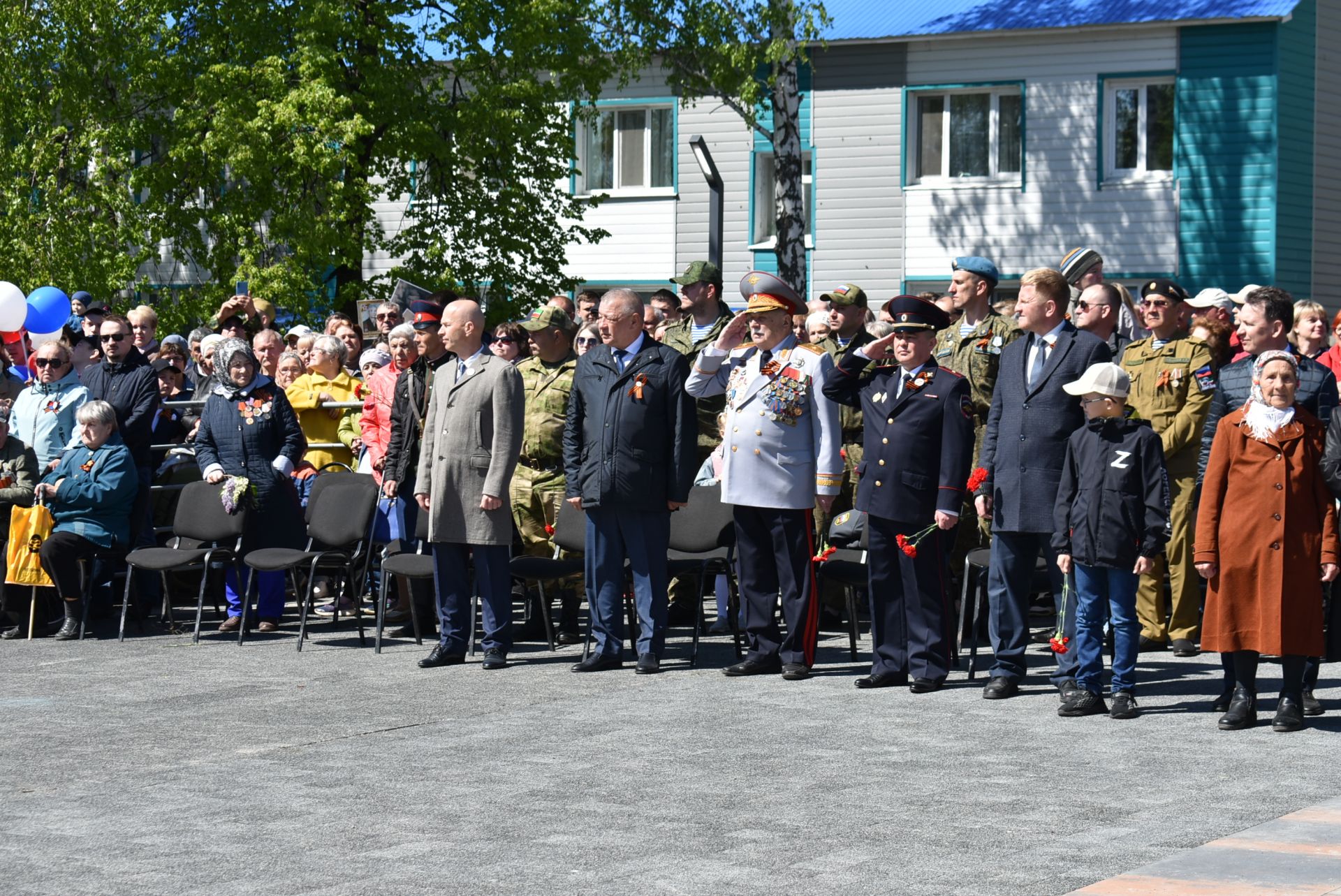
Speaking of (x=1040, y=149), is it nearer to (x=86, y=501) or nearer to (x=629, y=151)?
(x=629, y=151)

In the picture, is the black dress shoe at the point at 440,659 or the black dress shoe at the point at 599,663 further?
the black dress shoe at the point at 440,659

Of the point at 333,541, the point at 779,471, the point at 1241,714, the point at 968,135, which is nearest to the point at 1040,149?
the point at 968,135

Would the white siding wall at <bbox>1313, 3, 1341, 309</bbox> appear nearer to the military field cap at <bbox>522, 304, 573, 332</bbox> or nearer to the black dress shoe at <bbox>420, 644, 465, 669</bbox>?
the military field cap at <bbox>522, 304, 573, 332</bbox>

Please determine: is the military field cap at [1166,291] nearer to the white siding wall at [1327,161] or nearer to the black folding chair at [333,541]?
the black folding chair at [333,541]

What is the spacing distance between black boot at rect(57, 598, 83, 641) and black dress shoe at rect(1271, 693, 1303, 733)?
24.2ft

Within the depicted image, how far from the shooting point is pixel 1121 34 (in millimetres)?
27281

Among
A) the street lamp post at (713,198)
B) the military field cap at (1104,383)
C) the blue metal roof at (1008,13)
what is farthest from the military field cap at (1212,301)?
the blue metal roof at (1008,13)

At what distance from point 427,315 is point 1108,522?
4.61 meters

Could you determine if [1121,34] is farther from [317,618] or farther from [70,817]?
[70,817]

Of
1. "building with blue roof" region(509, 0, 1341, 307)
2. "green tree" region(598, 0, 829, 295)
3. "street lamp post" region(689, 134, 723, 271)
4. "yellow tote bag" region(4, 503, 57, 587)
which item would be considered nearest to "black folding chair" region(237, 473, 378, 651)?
"yellow tote bag" region(4, 503, 57, 587)

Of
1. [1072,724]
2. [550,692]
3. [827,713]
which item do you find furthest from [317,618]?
[1072,724]

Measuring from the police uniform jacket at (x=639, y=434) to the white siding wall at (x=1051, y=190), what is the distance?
60.2 feet

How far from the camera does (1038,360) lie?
9.30 metres

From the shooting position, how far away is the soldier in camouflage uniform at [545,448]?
1173 centimetres
